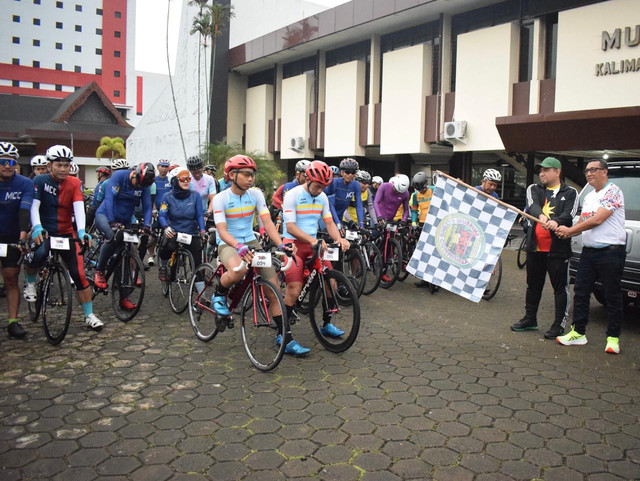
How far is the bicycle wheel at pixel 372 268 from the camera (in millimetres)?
8641

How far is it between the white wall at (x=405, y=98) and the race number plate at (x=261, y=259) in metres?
16.2

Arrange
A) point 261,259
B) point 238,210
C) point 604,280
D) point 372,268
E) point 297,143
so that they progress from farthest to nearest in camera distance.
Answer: point 297,143
point 372,268
point 604,280
point 238,210
point 261,259

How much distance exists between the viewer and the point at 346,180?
843 cm

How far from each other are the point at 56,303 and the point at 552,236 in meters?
5.62

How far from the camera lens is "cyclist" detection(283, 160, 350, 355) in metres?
5.76

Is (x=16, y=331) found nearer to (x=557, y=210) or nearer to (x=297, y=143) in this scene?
(x=557, y=210)

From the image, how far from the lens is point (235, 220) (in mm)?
5543

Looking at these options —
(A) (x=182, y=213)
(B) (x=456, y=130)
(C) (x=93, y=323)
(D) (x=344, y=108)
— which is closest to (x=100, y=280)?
(C) (x=93, y=323)

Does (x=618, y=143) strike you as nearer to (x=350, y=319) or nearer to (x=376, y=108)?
(x=376, y=108)

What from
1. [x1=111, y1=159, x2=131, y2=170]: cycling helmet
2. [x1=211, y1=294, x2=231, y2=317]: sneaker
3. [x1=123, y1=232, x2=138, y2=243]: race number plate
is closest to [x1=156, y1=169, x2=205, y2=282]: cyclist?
[x1=123, y1=232, x2=138, y2=243]: race number plate

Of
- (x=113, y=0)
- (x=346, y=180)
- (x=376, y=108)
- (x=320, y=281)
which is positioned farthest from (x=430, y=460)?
(x=113, y=0)

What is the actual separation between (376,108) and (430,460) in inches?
790

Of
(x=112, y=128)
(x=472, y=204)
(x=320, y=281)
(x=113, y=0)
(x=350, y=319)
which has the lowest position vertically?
(x=350, y=319)

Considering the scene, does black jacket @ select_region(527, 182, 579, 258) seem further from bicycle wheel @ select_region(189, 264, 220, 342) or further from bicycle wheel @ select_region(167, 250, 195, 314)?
bicycle wheel @ select_region(167, 250, 195, 314)
